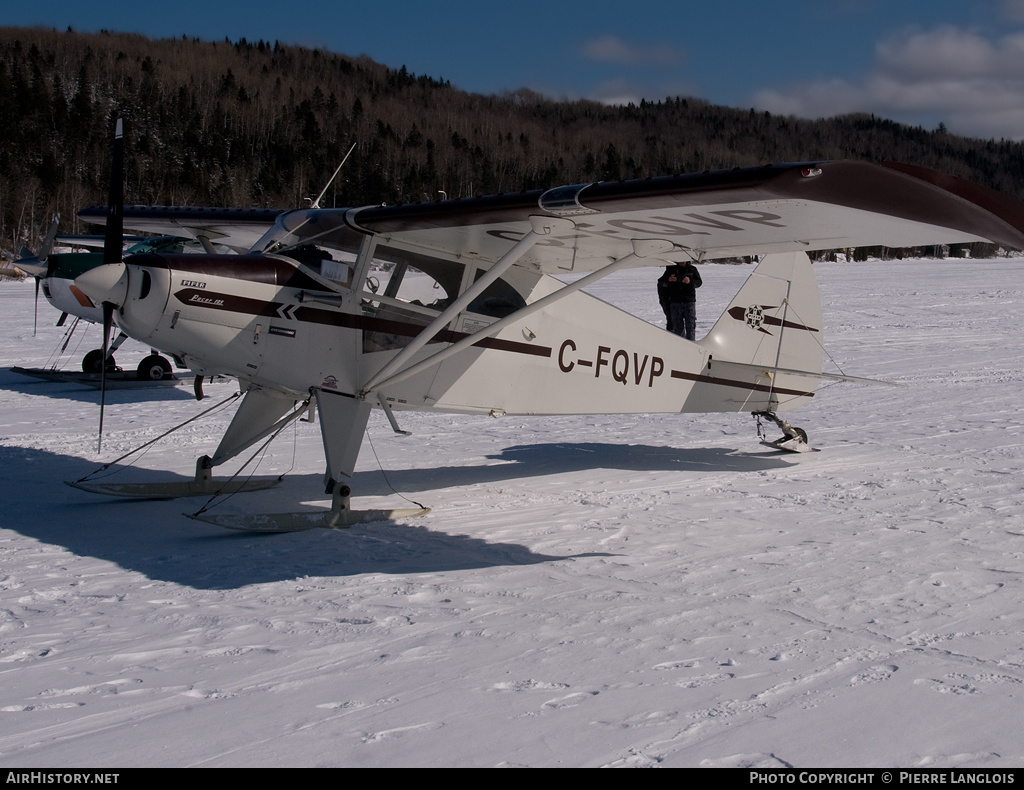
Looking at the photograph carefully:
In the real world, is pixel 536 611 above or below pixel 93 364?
below

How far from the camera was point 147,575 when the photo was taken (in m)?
4.74

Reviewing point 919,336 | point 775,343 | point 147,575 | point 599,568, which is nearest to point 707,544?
point 599,568

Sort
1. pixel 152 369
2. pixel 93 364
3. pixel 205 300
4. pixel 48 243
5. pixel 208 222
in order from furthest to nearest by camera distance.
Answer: pixel 93 364 < pixel 48 243 < pixel 152 369 < pixel 208 222 < pixel 205 300

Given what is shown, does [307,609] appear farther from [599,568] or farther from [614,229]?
[614,229]

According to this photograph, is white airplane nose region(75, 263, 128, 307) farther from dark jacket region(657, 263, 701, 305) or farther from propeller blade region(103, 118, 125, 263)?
dark jacket region(657, 263, 701, 305)

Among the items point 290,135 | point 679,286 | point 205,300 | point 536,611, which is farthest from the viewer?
point 290,135

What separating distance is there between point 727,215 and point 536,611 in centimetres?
243

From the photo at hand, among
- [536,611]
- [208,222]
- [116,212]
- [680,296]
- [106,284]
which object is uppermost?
[208,222]

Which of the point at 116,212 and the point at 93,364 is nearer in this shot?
the point at 116,212

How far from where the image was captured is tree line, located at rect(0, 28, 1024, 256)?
73.5m

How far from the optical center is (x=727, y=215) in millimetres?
4965

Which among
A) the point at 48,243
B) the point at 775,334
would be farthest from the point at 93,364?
the point at 775,334

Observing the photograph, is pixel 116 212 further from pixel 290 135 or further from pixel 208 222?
pixel 290 135

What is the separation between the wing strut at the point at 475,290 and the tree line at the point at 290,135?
45587 millimetres
